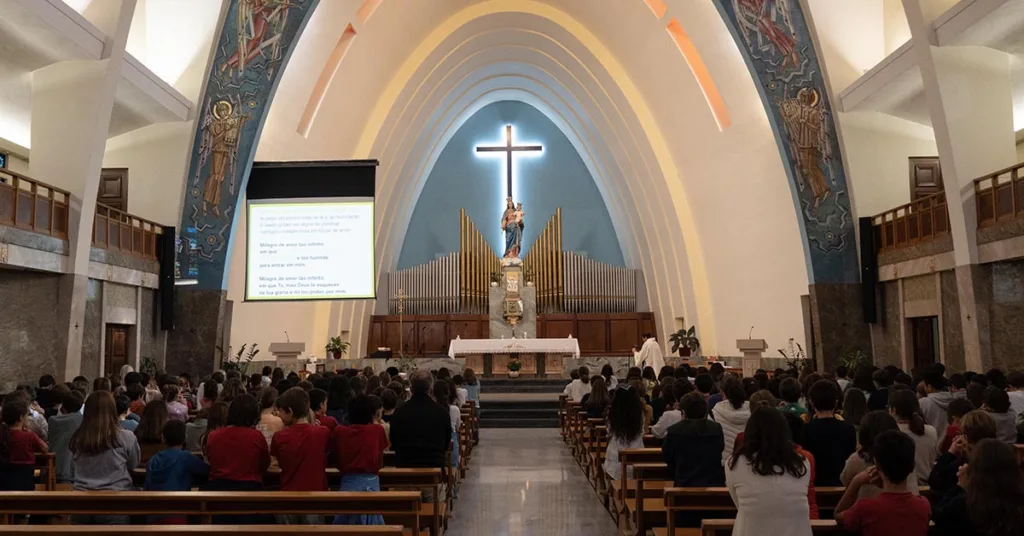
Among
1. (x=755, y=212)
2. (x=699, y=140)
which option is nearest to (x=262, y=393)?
(x=755, y=212)

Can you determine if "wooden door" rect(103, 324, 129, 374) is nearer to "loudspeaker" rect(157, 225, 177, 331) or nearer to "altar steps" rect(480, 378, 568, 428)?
"loudspeaker" rect(157, 225, 177, 331)

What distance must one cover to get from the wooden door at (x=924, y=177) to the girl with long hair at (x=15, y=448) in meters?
14.2

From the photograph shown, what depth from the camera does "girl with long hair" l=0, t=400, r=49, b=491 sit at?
18.0 feet

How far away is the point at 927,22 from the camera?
11859mm

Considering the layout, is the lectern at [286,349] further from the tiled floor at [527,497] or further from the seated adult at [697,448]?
the seated adult at [697,448]

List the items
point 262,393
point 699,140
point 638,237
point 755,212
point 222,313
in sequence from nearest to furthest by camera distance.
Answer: point 262,393 < point 222,313 < point 755,212 < point 699,140 < point 638,237

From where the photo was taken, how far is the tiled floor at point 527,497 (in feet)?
23.7

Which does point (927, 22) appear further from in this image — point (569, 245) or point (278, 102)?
point (569, 245)

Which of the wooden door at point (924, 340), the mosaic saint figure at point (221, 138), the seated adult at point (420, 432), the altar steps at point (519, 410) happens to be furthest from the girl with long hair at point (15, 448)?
the wooden door at point (924, 340)

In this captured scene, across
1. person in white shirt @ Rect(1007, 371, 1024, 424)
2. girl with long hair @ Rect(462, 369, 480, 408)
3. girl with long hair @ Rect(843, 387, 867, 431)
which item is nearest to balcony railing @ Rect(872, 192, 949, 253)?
person in white shirt @ Rect(1007, 371, 1024, 424)

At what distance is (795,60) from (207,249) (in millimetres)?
10299

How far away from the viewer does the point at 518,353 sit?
20.4m

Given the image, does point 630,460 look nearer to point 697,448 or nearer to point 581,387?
point 697,448

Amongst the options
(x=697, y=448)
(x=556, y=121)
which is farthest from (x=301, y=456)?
(x=556, y=121)
